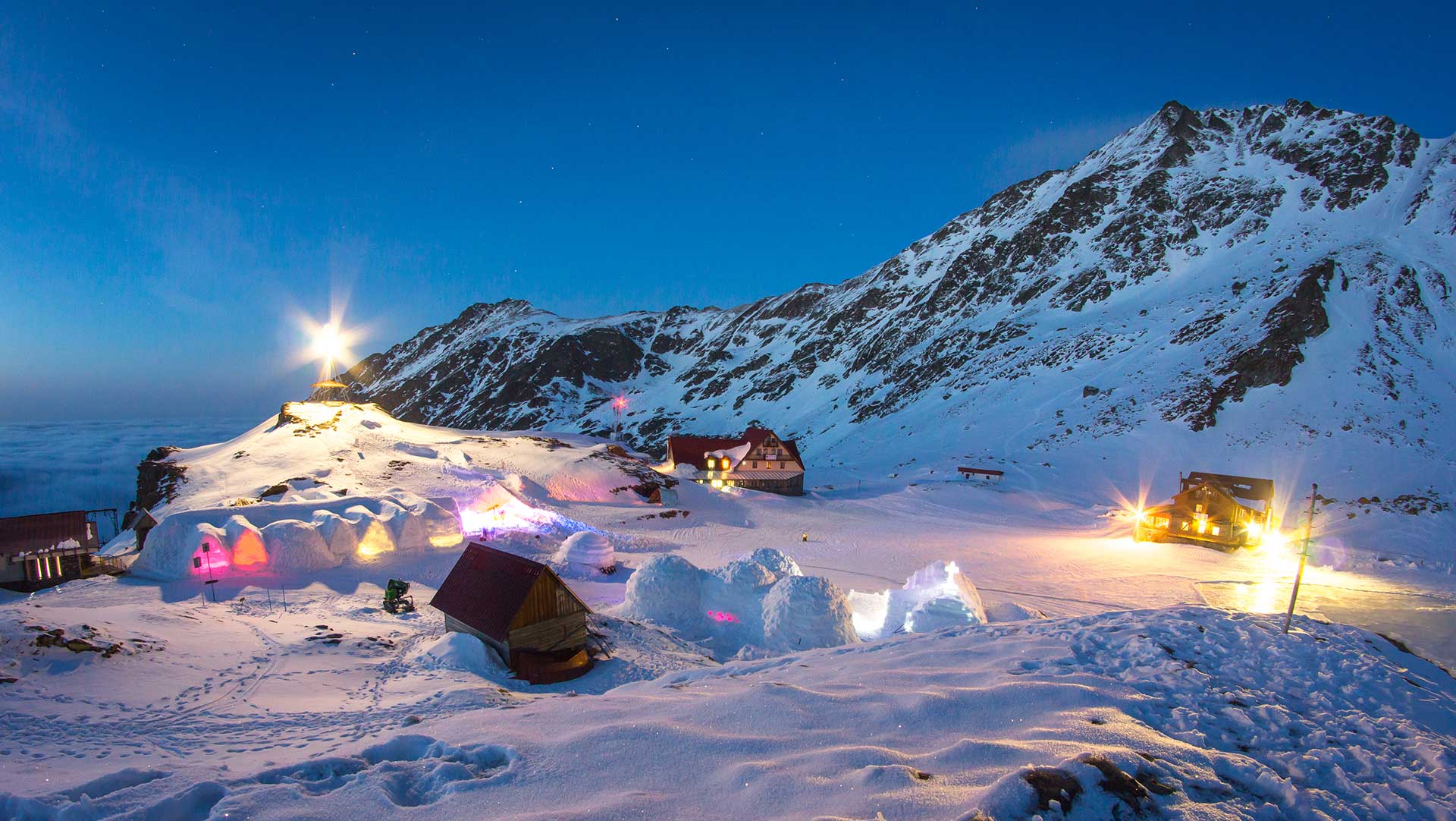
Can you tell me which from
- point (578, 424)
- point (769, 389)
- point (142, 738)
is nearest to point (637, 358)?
point (578, 424)

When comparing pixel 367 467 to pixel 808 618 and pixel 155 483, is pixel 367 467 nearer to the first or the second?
pixel 155 483

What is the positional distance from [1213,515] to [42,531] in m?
60.6

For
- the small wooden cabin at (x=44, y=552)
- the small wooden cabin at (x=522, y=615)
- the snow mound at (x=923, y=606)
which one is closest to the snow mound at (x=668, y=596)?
the small wooden cabin at (x=522, y=615)

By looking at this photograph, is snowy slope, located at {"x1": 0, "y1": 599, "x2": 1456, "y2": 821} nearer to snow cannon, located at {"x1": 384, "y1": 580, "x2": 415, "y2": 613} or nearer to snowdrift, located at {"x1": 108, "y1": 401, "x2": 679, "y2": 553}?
snow cannon, located at {"x1": 384, "y1": 580, "x2": 415, "y2": 613}

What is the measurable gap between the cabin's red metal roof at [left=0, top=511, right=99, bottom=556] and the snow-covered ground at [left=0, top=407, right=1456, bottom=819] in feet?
16.7

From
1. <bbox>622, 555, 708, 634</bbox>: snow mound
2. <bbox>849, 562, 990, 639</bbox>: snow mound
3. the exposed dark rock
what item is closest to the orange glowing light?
<bbox>622, 555, 708, 634</bbox>: snow mound

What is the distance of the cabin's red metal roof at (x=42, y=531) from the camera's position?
2553 centimetres

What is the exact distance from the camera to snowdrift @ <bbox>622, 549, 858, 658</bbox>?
734 inches

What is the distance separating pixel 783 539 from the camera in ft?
117

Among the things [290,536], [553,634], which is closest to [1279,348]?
[553,634]

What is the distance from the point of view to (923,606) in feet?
60.8

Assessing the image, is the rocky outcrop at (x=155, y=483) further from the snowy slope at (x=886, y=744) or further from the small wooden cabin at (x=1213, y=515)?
the small wooden cabin at (x=1213, y=515)

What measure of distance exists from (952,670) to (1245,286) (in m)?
89.7

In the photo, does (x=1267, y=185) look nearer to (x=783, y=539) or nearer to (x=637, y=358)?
(x=783, y=539)
